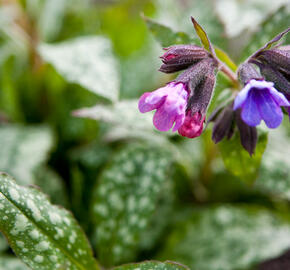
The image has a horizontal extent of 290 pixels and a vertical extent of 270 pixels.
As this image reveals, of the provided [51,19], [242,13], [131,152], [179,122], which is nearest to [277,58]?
[179,122]

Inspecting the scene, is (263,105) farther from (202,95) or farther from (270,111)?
(202,95)

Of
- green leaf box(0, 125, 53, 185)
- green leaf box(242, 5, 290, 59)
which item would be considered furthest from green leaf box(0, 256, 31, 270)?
green leaf box(242, 5, 290, 59)

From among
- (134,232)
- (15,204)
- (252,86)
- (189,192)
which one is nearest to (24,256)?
(15,204)

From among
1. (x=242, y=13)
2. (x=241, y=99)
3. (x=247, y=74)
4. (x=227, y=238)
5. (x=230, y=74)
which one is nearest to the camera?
(x=241, y=99)

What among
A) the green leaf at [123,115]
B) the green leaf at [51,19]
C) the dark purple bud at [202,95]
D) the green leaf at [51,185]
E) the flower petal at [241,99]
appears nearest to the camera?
the flower petal at [241,99]

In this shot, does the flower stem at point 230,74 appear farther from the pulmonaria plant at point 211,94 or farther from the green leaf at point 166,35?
the green leaf at point 166,35

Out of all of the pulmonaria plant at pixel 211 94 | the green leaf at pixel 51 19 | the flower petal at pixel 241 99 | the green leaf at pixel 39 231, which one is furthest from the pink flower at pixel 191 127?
the green leaf at pixel 51 19

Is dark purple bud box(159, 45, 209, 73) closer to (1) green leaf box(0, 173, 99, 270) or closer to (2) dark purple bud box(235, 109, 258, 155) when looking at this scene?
(2) dark purple bud box(235, 109, 258, 155)
